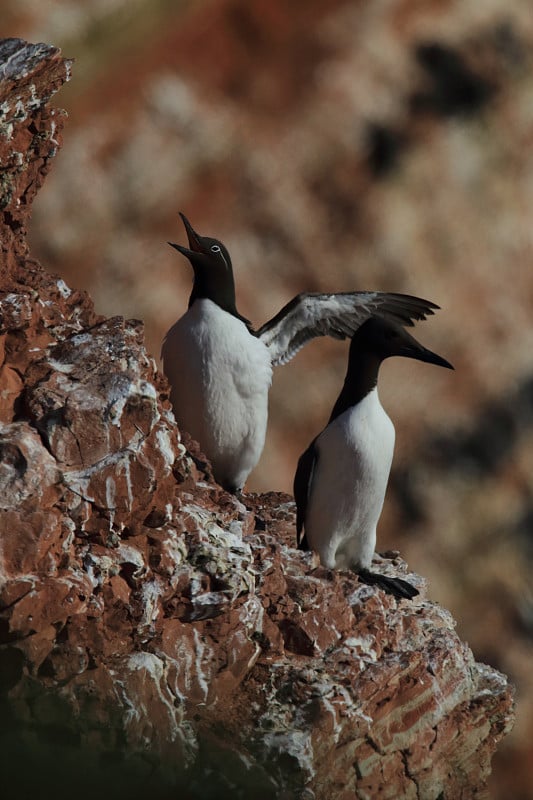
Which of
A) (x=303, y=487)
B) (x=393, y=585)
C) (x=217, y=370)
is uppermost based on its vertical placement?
(x=217, y=370)

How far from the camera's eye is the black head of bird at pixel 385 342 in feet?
15.5

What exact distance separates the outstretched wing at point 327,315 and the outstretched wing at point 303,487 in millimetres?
574

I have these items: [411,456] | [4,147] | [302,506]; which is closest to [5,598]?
[4,147]

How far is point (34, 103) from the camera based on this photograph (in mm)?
3852

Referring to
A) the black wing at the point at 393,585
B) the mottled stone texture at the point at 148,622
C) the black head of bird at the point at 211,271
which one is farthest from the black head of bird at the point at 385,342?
the mottled stone texture at the point at 148,622

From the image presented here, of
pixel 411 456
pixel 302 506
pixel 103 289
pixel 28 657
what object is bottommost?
pixel 28 657

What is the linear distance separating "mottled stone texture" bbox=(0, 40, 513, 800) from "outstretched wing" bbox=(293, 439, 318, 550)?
1.81 feet

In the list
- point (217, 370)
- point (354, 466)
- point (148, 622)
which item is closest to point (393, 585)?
point (354, 466)

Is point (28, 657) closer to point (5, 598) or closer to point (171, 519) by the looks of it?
point (5, 598)

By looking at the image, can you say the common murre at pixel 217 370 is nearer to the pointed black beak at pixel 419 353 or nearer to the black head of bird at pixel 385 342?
the black head of bird at pixel 385 342

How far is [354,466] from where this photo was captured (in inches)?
184

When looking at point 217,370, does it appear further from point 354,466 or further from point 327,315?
point 327,315

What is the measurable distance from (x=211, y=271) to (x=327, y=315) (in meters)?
0.59

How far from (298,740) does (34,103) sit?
174cm
